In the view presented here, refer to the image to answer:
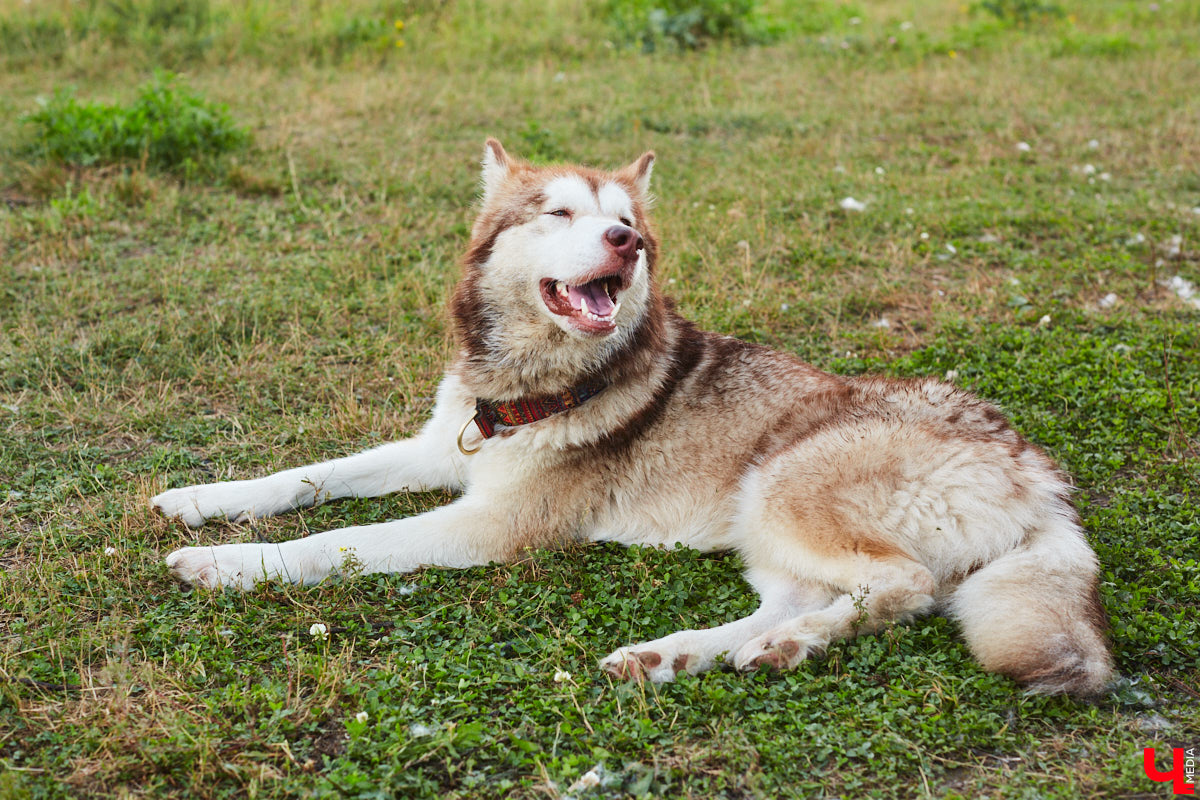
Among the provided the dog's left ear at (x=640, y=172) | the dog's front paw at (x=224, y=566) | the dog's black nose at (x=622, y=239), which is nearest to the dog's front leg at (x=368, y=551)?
the dog's front paw at (x=224, y=566)

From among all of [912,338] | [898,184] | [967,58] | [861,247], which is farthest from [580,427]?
[967,58]

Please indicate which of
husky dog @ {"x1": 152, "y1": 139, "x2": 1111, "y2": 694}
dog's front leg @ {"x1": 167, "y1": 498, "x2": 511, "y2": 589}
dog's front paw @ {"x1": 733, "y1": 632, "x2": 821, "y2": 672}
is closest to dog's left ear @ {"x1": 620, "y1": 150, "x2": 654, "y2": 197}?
husky dog @ {"x1": 152, "y1": 139, "x2": 1111, "y2": 694}

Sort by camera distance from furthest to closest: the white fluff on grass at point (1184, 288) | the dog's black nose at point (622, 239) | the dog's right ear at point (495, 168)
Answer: the white fluff on grass at point (1184, 288), the dog's right ear at point (495, 168), the dog's black nose at point (622, 239)

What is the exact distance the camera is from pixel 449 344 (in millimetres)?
5715

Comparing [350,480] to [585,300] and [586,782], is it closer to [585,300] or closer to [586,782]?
[585,300]

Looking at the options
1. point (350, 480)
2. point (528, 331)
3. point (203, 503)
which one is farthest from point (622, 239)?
point (203, 503)

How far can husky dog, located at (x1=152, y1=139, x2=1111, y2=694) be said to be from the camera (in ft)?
11.3

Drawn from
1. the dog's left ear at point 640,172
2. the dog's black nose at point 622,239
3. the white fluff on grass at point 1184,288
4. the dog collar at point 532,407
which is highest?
the dog's left ear at point 640,172

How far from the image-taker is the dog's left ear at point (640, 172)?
14.7 feet

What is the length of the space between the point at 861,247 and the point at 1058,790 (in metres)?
4.73

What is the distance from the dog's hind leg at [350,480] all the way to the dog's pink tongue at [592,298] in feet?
2.47

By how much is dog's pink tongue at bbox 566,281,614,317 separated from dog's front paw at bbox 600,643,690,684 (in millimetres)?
1371

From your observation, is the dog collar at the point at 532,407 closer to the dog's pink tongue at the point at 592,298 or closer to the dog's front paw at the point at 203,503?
the dog's pink tongue at the point at 592,298

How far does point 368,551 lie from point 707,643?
1400 millimetres
